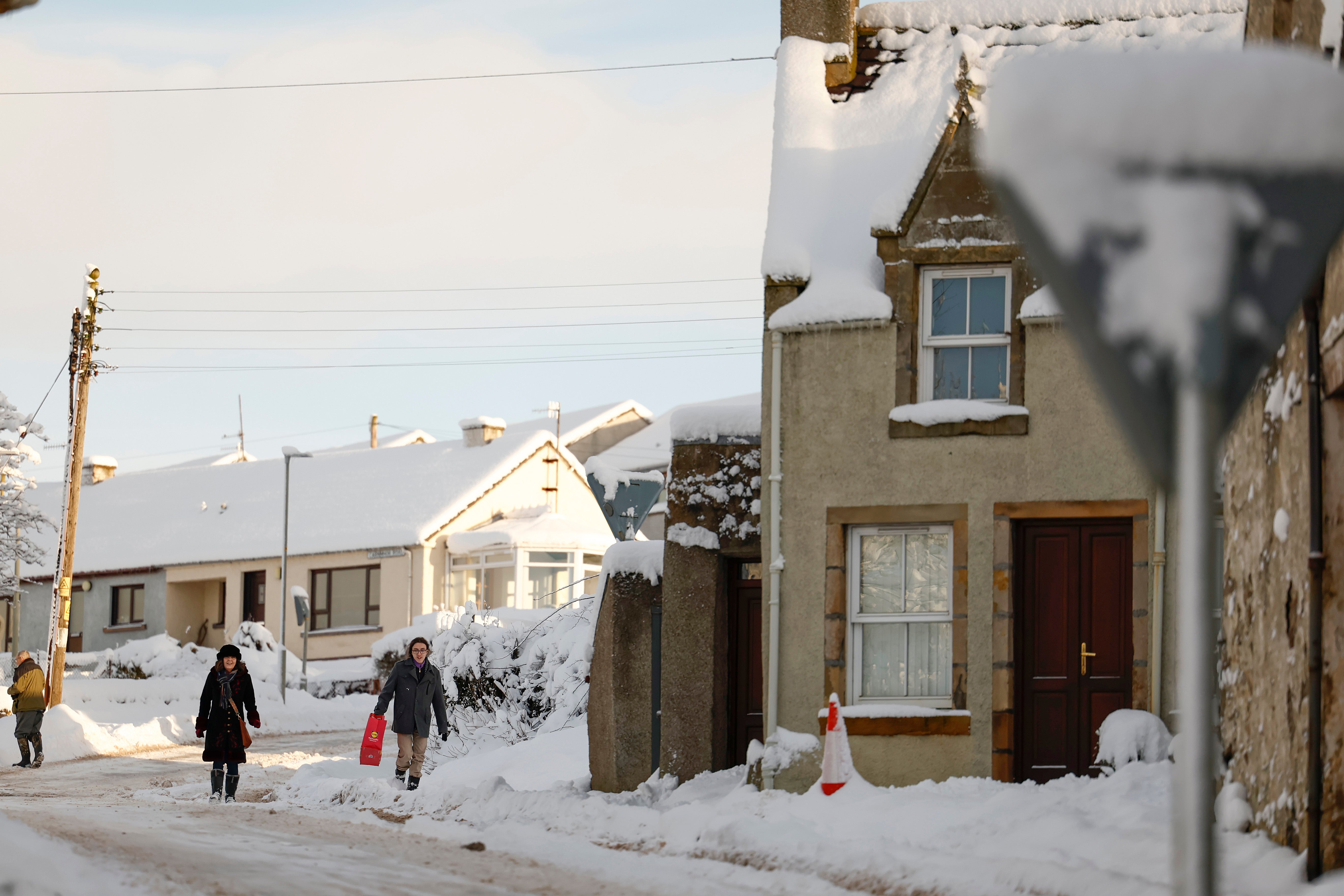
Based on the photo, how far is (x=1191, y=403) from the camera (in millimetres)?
2918

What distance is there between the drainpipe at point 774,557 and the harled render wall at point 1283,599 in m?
3.96

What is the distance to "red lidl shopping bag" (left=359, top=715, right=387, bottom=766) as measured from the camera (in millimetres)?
14695

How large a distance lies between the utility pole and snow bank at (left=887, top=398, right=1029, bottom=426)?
1926 centimetres

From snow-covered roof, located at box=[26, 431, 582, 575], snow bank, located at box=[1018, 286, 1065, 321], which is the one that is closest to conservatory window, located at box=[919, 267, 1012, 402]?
snow bank, located at box=[1018, 286, 1065, 321]

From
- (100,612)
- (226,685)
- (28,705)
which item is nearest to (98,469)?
(100,612)

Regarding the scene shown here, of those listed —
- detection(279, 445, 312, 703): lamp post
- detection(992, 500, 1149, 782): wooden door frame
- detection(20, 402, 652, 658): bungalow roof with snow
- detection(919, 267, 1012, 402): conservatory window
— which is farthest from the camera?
detection(20, 402, 652, 658): bungalow roof with snow

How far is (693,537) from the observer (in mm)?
14039

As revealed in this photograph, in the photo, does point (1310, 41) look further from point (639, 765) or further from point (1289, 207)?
point (639, 765)

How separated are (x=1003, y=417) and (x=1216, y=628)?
8.21 ft

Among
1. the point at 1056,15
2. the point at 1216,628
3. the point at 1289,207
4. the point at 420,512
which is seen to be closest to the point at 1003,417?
the point at 1216,628

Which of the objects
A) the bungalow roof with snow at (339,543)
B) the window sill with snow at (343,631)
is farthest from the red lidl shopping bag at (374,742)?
the window sill with snow at (343,631)

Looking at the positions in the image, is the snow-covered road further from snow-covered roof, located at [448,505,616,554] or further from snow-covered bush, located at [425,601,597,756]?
snow-covered roof, located at [448,505,616,554]

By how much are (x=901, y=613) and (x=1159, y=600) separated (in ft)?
6.87

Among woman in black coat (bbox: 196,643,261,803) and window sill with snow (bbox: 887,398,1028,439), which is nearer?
window sill with snow (bbox: 887,398,1028,439)
